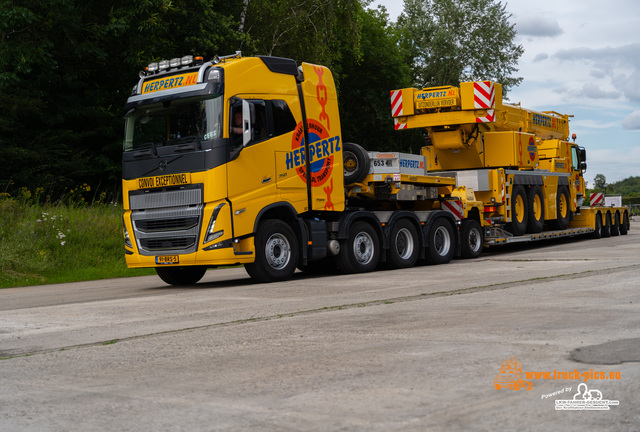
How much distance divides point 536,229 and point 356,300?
44.5ft

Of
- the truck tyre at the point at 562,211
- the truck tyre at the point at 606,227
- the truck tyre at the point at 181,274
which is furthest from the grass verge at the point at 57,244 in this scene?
the truck tyre at the point at 606,227

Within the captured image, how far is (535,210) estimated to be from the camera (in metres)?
22.2

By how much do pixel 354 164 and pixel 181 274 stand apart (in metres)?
3.98

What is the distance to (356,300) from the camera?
977 cm

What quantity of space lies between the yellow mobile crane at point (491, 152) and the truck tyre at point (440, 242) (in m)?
2.21

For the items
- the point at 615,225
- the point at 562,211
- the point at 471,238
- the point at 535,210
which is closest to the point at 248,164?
the point at 471,238

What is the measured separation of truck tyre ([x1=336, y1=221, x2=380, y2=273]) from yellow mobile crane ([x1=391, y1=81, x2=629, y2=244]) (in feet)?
16.5

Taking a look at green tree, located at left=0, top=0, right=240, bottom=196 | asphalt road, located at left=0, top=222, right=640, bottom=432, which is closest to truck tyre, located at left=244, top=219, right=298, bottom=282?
asphalt road, located at left=0, top=222, right=640, bottom=432

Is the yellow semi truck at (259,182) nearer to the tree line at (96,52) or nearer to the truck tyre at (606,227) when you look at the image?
the tree line at (96,52)

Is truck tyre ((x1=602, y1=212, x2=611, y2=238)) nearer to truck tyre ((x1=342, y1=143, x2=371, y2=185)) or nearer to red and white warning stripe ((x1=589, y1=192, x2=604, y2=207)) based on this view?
red and white warning stripe ((x1=589, y1=192, x2=604, y2=207))

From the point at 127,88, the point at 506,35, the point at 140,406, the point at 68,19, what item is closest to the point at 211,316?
→ the point at 140,406

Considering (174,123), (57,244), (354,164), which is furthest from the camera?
(57,244)

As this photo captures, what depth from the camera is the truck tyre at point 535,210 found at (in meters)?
21.9
